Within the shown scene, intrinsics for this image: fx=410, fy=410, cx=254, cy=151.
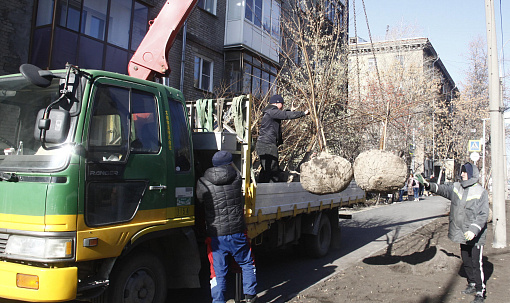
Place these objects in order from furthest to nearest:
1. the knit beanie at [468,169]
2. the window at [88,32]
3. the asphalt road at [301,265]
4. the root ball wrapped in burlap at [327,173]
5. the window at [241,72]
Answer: the window at [241,72] → the window at [88,32] → the knit beanie at [468,169] → the asphalt road at [301,265] → the root ball wrapped in burlap at [327,173]

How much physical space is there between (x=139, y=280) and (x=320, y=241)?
16.4 feet

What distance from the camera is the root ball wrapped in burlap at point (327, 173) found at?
4246 mm

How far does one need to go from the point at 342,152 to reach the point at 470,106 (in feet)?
65.8

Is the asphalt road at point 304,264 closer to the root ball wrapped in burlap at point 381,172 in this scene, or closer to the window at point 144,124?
the root ball wrapped in burlap at point 381,172

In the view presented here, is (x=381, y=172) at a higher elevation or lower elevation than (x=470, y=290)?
higher

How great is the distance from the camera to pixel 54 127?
336 centimetres

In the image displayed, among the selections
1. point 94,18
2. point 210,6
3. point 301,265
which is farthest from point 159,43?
point 210,6

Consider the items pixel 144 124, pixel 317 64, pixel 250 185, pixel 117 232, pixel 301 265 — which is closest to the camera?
pixel 117 232

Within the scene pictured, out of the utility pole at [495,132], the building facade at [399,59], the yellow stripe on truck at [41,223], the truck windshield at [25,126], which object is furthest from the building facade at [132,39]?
the utility pole at [495,132]

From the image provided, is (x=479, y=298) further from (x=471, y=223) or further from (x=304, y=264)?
(x=304, y=264)

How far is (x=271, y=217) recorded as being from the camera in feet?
20.0

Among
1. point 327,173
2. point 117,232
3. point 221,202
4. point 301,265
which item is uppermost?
point 327,173

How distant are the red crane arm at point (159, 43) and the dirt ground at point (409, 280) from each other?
360cm

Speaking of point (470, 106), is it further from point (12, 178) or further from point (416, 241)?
point (12, 178)
